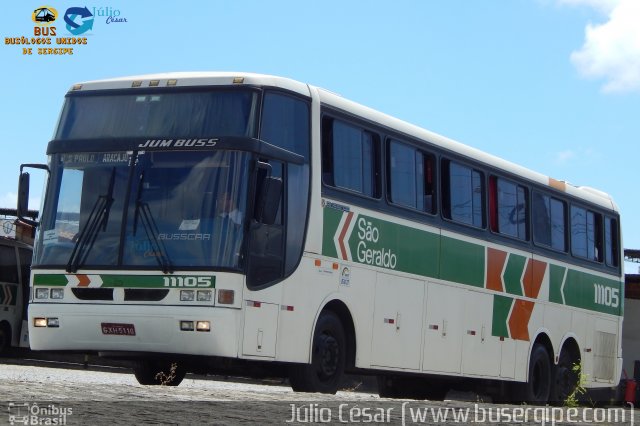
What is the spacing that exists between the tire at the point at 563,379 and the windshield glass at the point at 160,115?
9678 mm

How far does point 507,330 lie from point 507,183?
7.47 feet

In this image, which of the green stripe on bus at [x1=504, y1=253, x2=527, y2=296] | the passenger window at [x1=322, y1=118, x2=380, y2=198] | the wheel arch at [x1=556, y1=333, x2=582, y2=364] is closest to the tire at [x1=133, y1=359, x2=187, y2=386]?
the passenger window at [x1=322, y1=118, x2=380, y2=198]

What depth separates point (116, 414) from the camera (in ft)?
25.6

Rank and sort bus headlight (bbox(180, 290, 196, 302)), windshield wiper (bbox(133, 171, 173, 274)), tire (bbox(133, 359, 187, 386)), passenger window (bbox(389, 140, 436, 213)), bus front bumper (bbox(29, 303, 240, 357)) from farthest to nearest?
passenger window (bbox(389, 140, 436, 213))
tire (bbox(133, 359, 187, 386))
windshield wiper (bbox(133, 171, 173, 274))
bus headlight (bbox(180, 290, 196, 302))
bus front bumper (bbox(29, 303, 240, 357))

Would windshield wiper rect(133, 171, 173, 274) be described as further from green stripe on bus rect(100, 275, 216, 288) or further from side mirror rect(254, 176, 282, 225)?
side mirror rect(254, 176, 282, 225)

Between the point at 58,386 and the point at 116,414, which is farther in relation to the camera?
the point at 58,386

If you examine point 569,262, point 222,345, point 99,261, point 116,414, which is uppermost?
point 569,262

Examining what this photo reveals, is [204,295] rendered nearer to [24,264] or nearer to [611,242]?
[611,242]

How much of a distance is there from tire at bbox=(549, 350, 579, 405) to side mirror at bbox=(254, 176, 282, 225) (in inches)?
371

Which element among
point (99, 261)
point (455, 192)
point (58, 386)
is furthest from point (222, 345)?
point (455, 192)

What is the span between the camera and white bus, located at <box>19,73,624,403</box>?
14031 millimetres

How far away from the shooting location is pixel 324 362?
15383mm

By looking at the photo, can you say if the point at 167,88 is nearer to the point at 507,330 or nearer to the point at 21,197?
the point at 21,197

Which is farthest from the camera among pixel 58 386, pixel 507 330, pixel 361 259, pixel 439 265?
pixel 507 330
